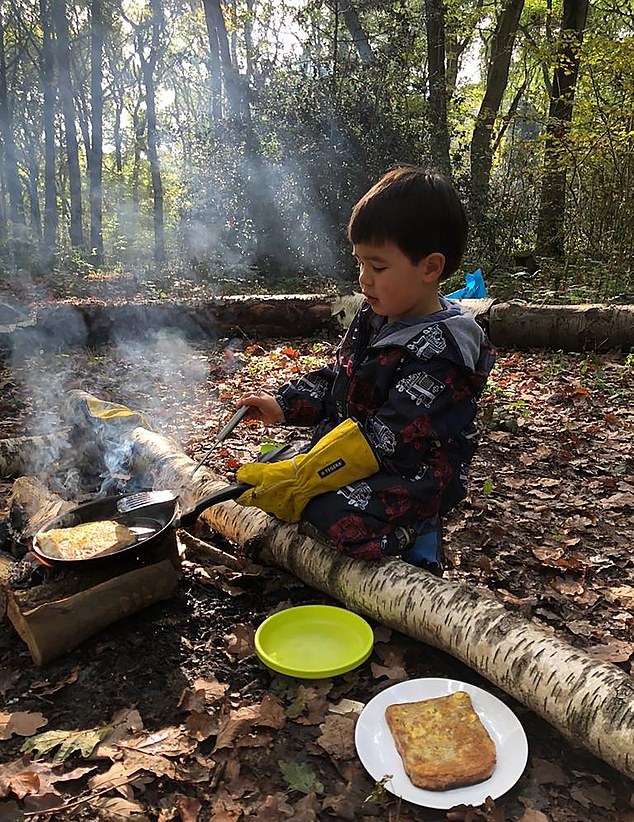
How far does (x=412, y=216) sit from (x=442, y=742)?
2.03 m

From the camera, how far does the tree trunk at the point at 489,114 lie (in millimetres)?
12469

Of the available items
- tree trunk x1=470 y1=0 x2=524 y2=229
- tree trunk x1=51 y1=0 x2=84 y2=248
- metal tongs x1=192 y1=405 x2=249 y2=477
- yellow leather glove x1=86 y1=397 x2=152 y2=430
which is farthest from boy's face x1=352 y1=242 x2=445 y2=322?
tree trunk x1=51 y1=0 x2=84 y2=248

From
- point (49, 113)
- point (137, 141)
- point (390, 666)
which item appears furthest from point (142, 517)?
point (137, 141)

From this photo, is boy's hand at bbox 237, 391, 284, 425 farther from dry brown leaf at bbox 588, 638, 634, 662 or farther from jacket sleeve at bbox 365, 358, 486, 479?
dry brown leaf at bbox 588, 638, 634, 662

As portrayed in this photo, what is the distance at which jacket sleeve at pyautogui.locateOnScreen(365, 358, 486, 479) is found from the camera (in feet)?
9.31

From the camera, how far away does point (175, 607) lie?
3.14 meters

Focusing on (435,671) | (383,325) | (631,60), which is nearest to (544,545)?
(435,671)

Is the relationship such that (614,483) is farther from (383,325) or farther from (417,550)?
(383,325)

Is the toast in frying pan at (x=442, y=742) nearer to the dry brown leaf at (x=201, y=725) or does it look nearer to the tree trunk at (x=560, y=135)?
the dry brown leaf at (x=201, y=725)

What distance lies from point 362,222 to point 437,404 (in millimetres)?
854

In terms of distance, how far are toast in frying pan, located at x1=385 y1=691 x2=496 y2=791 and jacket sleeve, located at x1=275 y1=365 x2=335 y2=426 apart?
5.43 feet

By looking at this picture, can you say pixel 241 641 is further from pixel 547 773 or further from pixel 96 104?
pixel 96 104

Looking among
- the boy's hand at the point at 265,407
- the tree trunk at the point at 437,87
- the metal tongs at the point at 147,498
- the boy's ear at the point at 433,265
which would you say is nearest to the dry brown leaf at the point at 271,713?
the metal tongs at the point at 147,498

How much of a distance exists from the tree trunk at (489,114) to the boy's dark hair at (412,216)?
10.3 m
